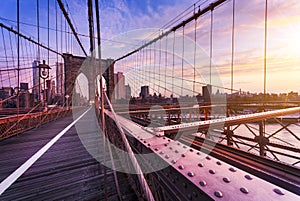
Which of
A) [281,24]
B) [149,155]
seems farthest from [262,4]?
[149,155]

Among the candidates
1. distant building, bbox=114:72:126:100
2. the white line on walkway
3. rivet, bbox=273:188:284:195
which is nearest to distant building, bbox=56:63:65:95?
the white line on walkway

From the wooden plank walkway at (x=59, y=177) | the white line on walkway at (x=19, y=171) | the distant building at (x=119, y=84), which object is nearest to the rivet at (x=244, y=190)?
the wooden plank walkway at (x=59, y=177)

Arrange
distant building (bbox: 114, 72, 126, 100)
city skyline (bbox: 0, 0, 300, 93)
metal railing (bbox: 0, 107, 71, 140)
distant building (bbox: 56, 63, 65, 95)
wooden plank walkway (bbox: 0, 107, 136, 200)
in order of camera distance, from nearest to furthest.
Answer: wooden plank walkway (bbox: 0, 107, 136, 200)
metal railing (bbox: 0, 107, 71, 140)
city skyline (bbox: 0, 0, 300, 93)
distant building (bbox: 56, 63, 65, 95)
distant building (bbox: 114, 72, 126, 100)

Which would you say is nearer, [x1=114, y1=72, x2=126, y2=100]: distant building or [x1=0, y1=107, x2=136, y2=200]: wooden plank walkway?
[x1=0, y1=107, x2=136, y2=200]: wooden plank walkway

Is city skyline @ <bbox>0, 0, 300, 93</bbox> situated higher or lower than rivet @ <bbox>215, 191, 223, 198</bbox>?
higher

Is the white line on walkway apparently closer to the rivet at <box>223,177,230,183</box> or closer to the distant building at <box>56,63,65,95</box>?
the rivet at <box>223,177,230,183</box>

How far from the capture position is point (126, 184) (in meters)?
1.85

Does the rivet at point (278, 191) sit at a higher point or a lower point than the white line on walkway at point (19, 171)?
higher

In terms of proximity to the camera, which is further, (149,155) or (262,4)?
(262,4)

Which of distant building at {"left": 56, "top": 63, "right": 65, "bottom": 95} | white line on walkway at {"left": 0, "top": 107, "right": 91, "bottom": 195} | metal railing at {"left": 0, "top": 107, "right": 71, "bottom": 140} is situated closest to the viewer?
white line on walkway at {"left": 0, "top": 107, "right": 91, "bottom": 195}

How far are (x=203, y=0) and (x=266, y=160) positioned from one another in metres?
11.4

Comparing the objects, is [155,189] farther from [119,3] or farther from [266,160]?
[119,3]

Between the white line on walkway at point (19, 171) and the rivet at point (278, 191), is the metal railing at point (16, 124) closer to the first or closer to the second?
the white line on walkway at point (19, 171)

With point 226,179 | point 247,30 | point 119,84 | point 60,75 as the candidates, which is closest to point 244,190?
point 226,179
